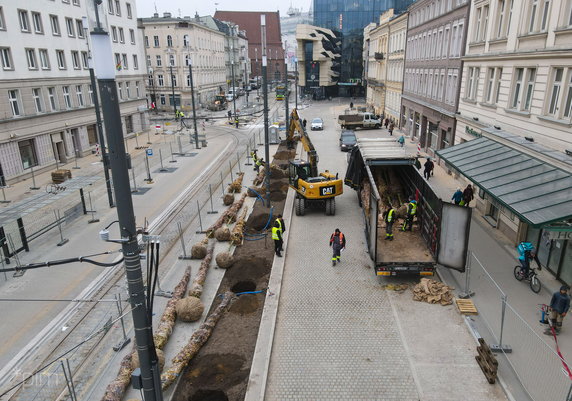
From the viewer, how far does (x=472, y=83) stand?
22922 millimetres

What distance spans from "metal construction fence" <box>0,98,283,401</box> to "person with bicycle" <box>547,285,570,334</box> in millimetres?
10606

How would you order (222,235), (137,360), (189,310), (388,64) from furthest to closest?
(388,64), (222,235), (189,310), (137,360)

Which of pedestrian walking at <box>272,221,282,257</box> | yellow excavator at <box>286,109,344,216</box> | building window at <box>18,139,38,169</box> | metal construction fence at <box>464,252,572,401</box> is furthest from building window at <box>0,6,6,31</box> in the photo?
metal construction fence at <box>464,252,572,401</box>

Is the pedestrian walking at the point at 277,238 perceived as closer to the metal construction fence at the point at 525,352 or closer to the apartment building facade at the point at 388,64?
the metal construction fence at the point at 525,352

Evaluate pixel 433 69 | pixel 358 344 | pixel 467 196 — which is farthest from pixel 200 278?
pixel 433 69

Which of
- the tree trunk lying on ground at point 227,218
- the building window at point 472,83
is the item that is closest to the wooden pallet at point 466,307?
the tree trunk lying on ground at point 227,218

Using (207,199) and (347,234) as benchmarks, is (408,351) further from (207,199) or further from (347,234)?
(207,199)

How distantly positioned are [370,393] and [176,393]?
4.29 metres

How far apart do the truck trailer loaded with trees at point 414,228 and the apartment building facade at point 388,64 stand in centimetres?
2783

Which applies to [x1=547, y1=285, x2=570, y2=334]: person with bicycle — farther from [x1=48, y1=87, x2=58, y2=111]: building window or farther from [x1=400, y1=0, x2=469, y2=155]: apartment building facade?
[x1=48, y1=87, x2=58, y2=111]: building window

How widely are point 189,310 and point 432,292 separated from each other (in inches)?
292

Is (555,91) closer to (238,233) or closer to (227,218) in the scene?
(238,233)

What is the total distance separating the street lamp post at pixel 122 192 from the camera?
4.56m

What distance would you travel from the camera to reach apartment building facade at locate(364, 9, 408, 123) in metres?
44.2
